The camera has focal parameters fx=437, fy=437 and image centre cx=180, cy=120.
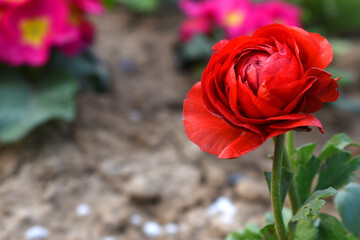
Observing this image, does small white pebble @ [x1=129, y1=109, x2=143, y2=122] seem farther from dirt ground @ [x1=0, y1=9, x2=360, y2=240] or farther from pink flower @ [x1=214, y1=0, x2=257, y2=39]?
pink flower @ [x1=214, y1=0, x2=257, y2=39]

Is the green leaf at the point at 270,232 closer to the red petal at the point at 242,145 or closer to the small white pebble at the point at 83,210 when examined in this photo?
the red petal at the point at 242,145

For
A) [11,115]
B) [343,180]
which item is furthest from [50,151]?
[343,180]

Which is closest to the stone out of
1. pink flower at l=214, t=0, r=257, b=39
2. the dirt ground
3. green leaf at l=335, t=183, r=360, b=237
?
the dirt ground

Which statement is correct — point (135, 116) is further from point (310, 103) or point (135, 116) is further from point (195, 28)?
point (310, 103)

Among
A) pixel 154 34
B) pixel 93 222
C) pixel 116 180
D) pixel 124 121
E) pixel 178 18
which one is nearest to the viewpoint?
pixel 93 222

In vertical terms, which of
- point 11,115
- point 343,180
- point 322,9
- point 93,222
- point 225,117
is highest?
point 225,117

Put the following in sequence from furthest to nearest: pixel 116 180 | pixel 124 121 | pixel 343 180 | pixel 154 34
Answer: pixel 154 34, pixel 124 121, pixel 116 180, pixel 343 180

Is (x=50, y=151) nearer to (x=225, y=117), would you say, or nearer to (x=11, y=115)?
(x=11, y=115)
